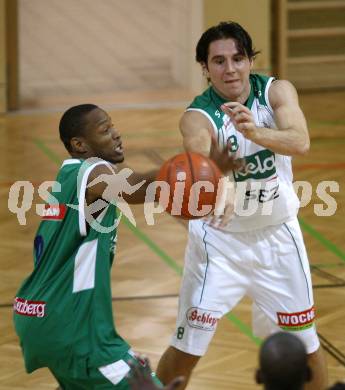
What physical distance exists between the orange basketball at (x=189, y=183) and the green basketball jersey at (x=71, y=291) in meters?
0.27

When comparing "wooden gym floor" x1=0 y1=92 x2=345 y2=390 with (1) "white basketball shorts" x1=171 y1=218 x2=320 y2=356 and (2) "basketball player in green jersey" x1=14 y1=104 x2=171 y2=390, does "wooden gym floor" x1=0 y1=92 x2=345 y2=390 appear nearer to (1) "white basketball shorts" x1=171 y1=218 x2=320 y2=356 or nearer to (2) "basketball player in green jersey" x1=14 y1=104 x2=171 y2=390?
(1) "white basketball shorts" x1=171 y1=218 x2=320 y2=356

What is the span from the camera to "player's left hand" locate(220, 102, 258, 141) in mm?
4664

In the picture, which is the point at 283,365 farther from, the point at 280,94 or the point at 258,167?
the point at 280,94

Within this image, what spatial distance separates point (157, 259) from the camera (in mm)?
7738

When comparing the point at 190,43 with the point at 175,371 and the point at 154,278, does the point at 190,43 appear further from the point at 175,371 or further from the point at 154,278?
the point at 175,371

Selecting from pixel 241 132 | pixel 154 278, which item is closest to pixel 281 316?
pixel 241 132

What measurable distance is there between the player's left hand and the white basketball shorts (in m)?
0.59

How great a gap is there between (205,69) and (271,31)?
361 inches

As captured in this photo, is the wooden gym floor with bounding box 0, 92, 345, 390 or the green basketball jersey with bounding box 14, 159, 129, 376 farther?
the wooden gym floor with bounding box 0, 92, 345, 390

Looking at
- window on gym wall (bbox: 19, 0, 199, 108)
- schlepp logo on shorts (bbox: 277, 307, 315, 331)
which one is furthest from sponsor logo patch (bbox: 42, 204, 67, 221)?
window on gym wall (bbox: 19, 0, 199, 108)

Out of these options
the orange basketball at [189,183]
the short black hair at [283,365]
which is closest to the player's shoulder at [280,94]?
the orange basketball at [189,183]

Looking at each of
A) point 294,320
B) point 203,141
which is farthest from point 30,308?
point 294,320

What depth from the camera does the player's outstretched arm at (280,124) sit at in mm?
4676

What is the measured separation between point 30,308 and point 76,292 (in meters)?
0.21
